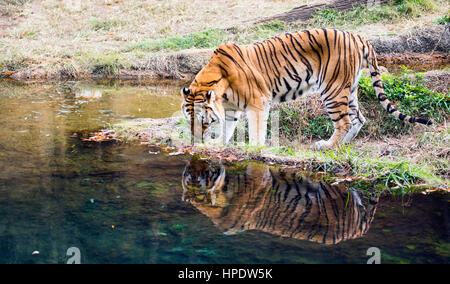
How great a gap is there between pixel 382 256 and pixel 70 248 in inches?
85.0

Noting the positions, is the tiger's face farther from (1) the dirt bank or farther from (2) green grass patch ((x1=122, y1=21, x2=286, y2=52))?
(2) green grass patch ((x1=122, y1=21, x2=286, y2=52))

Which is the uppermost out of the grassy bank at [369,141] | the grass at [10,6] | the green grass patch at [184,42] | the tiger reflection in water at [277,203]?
the grass at [10,6]

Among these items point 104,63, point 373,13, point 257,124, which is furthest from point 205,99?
point 373,13

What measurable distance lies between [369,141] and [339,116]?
79cm

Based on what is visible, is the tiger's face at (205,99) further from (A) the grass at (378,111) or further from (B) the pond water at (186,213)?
(A) the grass at (378,111)

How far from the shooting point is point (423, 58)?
34.4ft

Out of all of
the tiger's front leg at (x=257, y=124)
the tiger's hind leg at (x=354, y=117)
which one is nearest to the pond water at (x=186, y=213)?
the tiger's front leg at (x=257, y=124)

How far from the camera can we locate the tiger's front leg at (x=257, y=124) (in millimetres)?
5273

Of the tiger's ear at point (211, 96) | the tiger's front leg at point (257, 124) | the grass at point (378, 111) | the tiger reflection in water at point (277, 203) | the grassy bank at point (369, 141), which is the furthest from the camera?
the grass at point (378, 111)

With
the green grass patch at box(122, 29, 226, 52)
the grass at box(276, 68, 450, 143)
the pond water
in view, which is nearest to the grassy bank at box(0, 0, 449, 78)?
the green grass patch at box(122, 29, 226, 52)

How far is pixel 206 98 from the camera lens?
5.11m

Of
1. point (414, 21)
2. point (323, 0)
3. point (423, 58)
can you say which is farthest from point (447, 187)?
point (323, 0)

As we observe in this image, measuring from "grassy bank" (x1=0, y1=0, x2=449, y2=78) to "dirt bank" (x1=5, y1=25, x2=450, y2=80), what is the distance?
5 cm

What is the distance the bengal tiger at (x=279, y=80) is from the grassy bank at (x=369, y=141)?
1.20ft
